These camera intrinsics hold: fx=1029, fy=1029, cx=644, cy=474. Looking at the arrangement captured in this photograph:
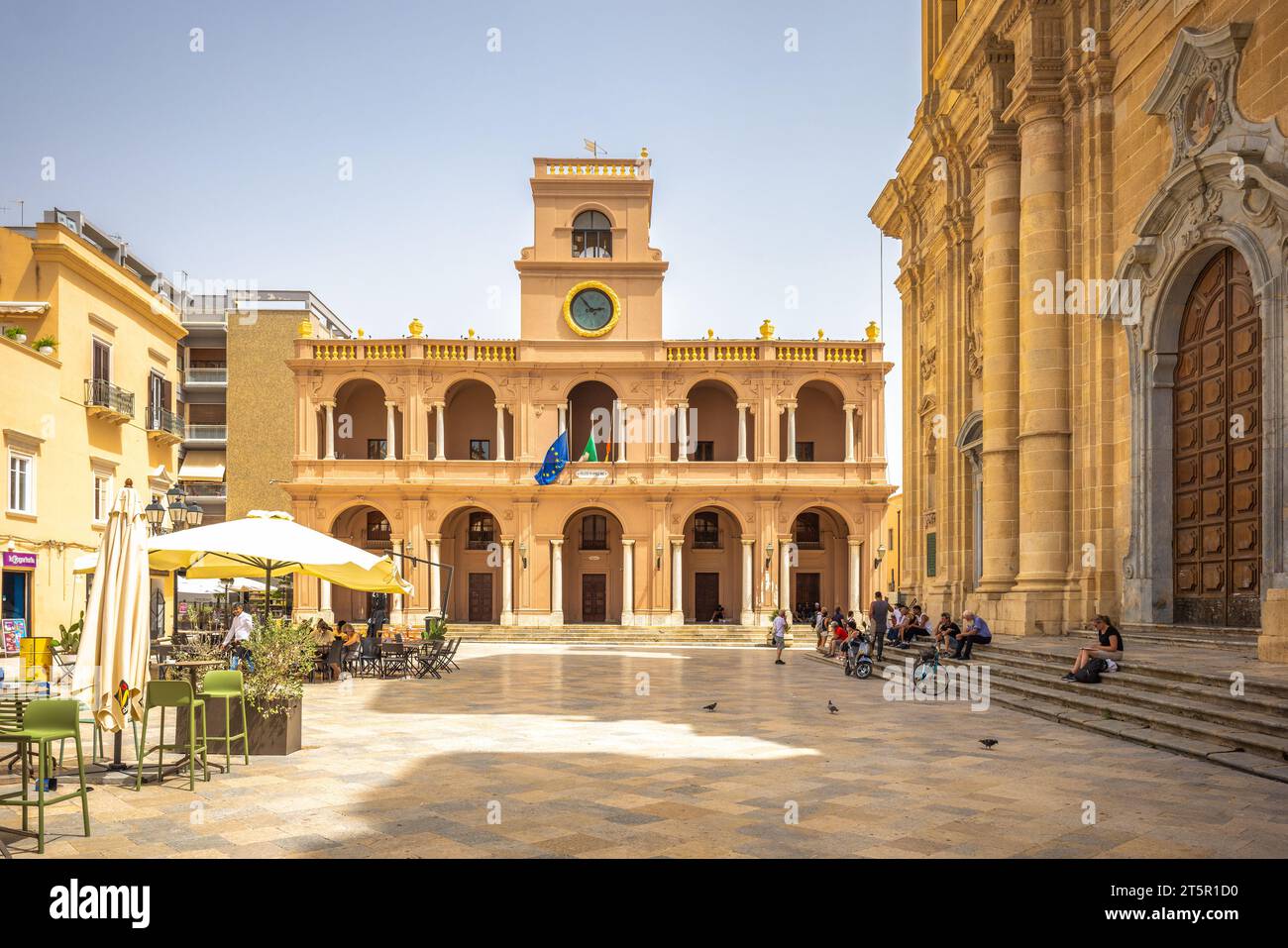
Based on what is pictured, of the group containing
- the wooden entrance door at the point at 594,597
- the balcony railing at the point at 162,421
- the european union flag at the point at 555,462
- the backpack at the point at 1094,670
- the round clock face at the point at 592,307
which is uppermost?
the round clock face at the point at 592,307

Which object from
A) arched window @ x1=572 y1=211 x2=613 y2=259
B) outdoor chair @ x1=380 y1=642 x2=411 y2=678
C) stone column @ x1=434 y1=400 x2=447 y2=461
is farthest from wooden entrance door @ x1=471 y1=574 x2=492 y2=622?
outdoor chair @ x1=380 y1=642 x2=411 y2=678

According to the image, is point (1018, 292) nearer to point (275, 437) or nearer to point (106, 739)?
point (106, 739)

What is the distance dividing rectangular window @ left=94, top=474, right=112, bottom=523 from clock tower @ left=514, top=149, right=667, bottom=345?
55.7 ft

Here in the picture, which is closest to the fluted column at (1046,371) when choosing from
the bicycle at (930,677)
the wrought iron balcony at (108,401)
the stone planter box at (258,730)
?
the bicycle at (930,677)

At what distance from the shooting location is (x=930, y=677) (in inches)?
669

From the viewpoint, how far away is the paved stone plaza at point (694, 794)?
6.41 meters

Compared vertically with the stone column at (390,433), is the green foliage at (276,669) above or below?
below

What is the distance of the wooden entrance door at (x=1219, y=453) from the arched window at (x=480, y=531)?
3059 cm

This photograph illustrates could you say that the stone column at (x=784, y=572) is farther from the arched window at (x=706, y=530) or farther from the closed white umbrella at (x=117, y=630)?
the closed white umbrella at (x=117, y=630)

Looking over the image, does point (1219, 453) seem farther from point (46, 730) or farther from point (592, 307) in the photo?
point (592, 307)

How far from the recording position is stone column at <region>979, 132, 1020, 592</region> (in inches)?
751

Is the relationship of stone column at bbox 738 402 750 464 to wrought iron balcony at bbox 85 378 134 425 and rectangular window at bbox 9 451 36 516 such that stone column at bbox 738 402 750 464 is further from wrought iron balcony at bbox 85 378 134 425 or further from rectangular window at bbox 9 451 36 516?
rectangular window at bbox 9 451 36 516

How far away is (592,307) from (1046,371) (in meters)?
25.8
